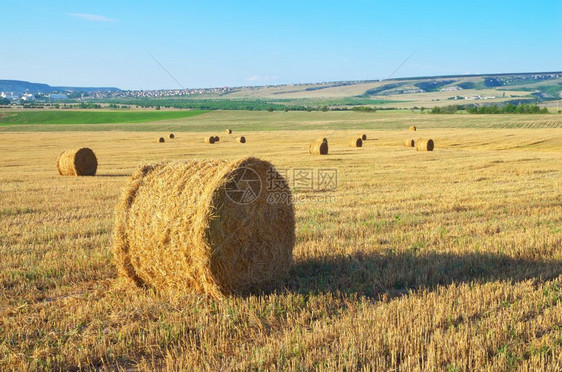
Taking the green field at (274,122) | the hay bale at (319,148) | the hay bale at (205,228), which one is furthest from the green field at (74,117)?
the hay bale at (205,228)

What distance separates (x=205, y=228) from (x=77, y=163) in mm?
17892

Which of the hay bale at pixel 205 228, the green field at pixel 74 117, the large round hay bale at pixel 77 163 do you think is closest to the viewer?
the hay bale at pixel 205 228

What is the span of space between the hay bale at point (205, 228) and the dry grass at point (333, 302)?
270mm

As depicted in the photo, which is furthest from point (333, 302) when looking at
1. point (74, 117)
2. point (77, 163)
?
point (74, 117)

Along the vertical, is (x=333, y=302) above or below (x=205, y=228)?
below

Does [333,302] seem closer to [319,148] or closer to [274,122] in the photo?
[319,148]

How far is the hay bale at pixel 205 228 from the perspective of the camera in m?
6.38

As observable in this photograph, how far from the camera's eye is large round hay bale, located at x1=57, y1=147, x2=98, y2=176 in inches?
883

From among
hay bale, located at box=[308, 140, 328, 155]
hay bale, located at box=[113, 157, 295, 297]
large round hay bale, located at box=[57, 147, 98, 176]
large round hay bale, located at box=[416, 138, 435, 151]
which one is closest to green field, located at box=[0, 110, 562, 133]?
hay bale, located at box=[308, 140, 328, 155]

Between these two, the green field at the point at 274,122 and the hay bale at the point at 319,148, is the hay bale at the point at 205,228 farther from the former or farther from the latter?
the green field at the point at 274,122

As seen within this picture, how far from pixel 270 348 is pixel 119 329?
1673 millimetres

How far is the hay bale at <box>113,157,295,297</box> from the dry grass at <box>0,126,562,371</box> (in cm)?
27

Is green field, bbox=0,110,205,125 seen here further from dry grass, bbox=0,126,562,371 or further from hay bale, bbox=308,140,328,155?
dry grass, bbox=0,126,562,371

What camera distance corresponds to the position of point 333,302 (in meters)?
6.15
